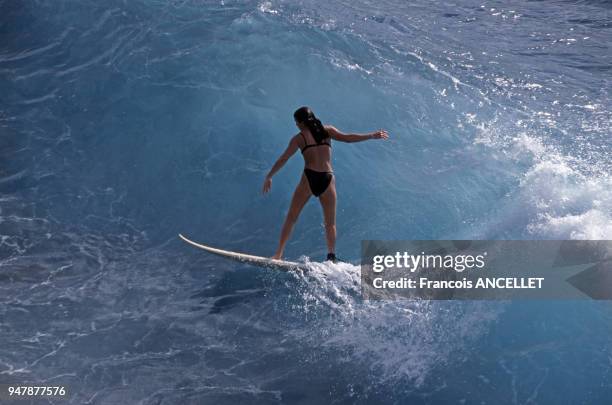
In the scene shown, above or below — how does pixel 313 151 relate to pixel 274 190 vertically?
above

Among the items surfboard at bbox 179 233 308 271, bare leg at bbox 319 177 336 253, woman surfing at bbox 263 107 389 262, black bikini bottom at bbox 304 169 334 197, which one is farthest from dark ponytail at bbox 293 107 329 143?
surfboard at bbox 179 233 308 271

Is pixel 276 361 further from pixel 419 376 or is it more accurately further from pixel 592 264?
pixel 592 264

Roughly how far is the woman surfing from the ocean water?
26.8 inches

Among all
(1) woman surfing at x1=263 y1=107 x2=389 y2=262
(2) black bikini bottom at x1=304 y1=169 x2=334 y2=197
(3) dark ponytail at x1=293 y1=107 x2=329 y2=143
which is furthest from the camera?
(2) black bikini bottom at x1=304 y1=169 x2=334 y2=197

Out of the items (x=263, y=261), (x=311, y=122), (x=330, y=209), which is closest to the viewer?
(x=311, y=122)

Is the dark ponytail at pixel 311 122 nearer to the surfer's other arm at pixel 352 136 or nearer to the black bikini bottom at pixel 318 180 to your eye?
the surfer's other arm at pixel 352 136

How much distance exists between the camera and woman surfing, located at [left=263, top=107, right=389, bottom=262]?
7.82 meters

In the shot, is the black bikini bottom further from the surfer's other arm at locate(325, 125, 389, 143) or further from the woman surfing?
the surfer's other arm at locate(325, 125, 389, 143)

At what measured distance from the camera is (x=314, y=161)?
7969 mm

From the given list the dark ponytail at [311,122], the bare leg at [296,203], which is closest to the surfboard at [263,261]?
the bare leg at [296,203]

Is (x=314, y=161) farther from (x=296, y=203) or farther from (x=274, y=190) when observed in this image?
(x=274, y=190)

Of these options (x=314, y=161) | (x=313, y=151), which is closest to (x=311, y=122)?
(x=313, y=151)

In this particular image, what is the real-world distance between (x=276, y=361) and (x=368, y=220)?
303 centimetres

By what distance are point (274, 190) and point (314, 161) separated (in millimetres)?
2687
